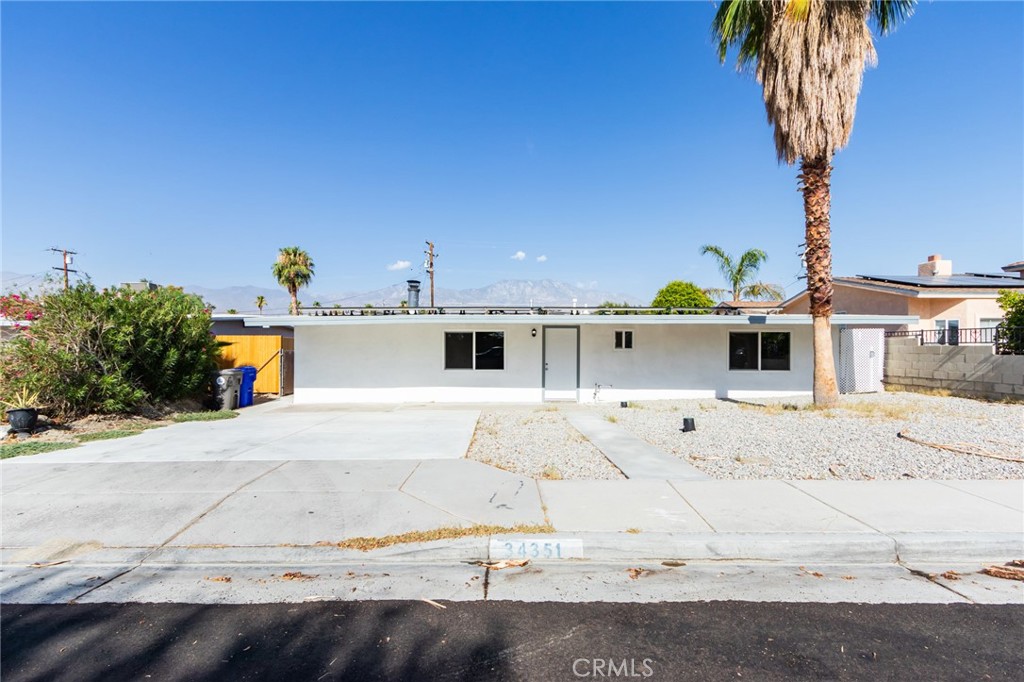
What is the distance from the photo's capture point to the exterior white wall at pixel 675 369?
15.0 metres

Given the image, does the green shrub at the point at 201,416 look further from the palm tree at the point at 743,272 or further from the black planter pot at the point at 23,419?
the palm tree at the point at 743,272

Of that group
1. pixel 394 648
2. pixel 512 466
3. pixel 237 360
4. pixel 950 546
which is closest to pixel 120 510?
pixel 394 648

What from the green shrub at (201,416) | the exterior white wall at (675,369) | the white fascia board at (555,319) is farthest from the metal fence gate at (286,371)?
the exterior white wall at (675,369)

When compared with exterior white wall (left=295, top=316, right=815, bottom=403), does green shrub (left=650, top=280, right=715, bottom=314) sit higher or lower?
higher

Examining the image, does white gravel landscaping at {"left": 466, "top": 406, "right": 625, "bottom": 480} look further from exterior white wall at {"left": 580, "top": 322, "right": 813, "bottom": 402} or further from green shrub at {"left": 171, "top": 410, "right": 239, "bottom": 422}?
green shrub at {"left": 171, "top": 410, "right": 239, "bottom": 422}

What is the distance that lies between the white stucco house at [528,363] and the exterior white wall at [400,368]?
31 millimetres

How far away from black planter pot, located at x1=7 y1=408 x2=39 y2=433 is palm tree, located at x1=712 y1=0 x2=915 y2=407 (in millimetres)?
16739

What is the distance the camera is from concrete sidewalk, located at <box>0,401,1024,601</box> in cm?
417

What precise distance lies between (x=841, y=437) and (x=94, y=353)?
48.5ft

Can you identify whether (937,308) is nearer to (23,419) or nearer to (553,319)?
(553,319)

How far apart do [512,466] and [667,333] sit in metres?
9.75

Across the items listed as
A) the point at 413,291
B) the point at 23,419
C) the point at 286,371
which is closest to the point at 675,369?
the point at 413,291

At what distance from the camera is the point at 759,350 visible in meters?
15.1

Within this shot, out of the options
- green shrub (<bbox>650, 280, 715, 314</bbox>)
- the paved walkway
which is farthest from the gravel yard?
green shrub (<bbox>650, 280, 715, 314</bbox>)
